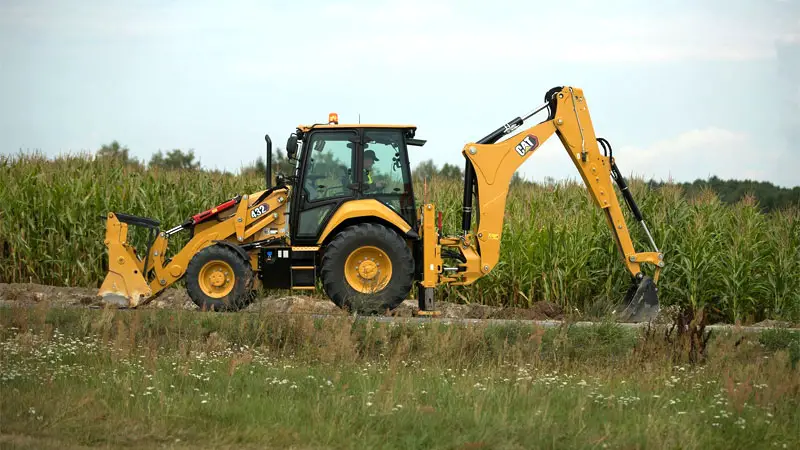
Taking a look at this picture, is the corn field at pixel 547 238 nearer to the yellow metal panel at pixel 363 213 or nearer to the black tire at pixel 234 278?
the yellow metal panel at pixel 363 213

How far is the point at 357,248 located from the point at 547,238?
381cm

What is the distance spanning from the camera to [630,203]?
1418 centimetres

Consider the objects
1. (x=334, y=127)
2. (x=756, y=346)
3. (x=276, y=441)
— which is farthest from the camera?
(x=334, y=127)

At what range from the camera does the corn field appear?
15281 millimetres

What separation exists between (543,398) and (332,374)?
212 centimetres

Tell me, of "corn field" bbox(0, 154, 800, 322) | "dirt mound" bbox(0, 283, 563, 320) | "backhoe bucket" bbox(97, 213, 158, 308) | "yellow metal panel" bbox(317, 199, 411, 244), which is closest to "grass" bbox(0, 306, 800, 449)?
"backhoe bucket" bbox(97, 213, 158, 308)

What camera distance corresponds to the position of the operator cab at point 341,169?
1347 centimetres

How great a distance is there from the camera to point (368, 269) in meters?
13.4

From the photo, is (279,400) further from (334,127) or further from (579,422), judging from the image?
(334,127)

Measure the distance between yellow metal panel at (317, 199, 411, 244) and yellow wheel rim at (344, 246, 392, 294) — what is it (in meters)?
0.45

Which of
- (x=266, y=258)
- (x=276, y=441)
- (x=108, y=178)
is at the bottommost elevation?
(x=276, y=441)

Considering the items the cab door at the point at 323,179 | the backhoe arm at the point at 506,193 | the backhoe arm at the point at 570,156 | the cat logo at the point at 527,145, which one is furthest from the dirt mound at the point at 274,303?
the cat logo at the point at 527,145

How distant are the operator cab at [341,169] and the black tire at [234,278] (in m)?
0.82

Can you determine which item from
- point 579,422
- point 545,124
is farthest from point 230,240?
point 579,422
